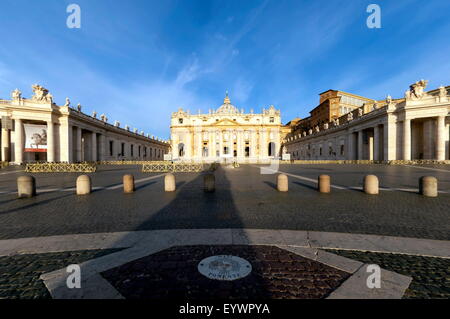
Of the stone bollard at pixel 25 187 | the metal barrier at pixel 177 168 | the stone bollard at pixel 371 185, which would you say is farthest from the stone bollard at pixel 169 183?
the metal barrier at pixel 177 168

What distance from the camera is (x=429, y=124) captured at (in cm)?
3362

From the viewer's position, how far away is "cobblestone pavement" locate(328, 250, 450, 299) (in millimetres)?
2428

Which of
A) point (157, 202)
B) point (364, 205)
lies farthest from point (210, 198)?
point (364, 205)

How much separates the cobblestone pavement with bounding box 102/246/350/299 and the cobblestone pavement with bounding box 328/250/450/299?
759 millimetres

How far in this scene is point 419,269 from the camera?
2.95m

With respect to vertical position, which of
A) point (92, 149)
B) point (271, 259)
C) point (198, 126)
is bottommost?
point (271, 259)

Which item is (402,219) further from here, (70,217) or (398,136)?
(398,136)

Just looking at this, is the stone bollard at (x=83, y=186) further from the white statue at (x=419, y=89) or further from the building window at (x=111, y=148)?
the building window at (x=111, y=148)

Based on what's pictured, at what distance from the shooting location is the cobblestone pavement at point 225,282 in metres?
2.42

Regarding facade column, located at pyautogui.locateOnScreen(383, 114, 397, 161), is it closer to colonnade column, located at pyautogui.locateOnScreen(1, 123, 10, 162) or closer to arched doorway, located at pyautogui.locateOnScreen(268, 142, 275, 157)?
arched doorway, located at pyautogui.locateOnScreen(268, 142, 275, 157)

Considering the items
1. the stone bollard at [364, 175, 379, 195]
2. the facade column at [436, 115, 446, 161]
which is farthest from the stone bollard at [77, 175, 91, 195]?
the facade column at [436, 115, 446, 161]

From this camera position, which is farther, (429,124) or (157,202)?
(429,124)
